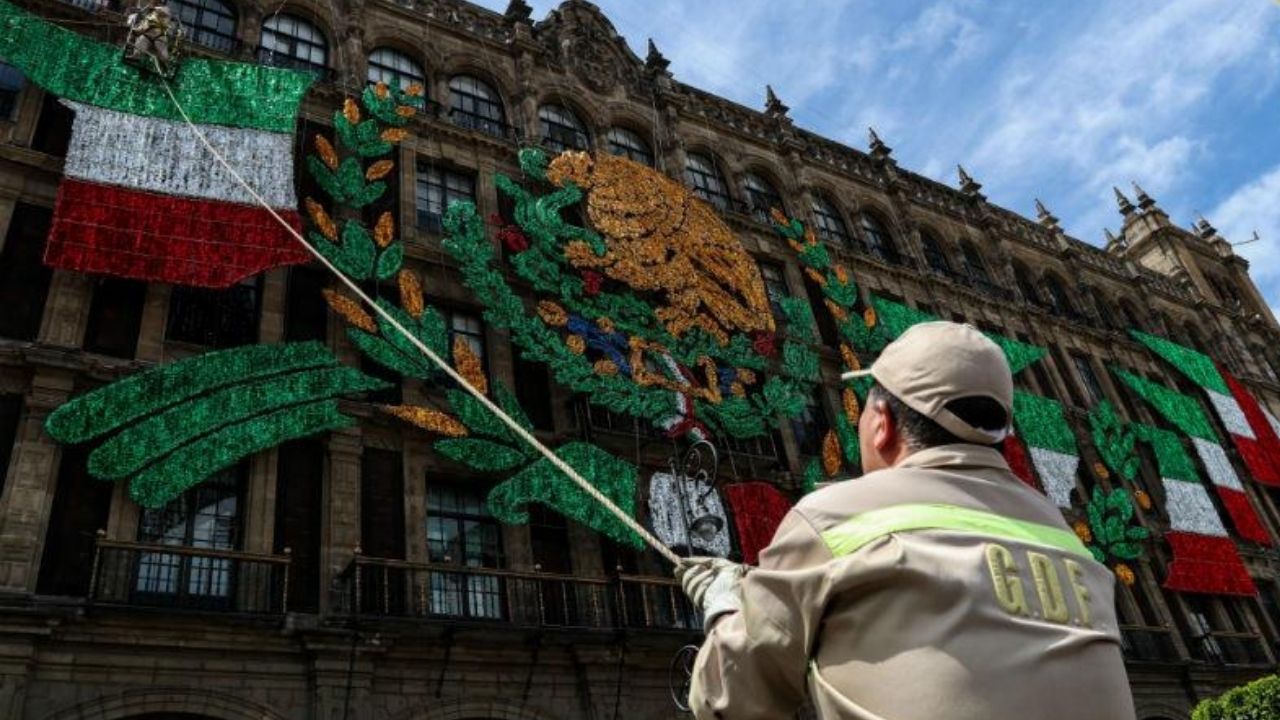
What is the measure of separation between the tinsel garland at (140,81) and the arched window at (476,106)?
4485 millimetres

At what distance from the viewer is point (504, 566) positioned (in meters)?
13.4

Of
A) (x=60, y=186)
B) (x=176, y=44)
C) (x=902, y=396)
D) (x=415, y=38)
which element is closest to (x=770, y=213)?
(x=415, y=38)

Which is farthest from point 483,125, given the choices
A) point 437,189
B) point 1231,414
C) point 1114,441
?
point 1231,414

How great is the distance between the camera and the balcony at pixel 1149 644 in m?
20.1

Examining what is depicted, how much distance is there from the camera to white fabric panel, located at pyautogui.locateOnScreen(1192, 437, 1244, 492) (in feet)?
86.3

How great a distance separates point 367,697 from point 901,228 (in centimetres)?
2156

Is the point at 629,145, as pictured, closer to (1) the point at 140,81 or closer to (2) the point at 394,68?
(2) the point at 394,68

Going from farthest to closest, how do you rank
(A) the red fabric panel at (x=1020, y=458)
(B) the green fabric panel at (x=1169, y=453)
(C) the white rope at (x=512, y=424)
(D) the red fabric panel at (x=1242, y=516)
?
(D) the red fabric panel at (x=1242, y=516), (B) the green fabric panel at (x=1169, y=453), (A) the red fabric panel at (x=1020, y=458), (C) the white rope at (x=512, y=424)

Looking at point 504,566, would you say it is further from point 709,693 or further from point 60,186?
point 709,693

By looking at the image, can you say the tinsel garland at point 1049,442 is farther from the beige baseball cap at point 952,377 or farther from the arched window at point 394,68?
the beige baseball cap at point 952,377

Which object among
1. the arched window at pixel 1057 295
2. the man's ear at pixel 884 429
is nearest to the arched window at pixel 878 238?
the arched window at pixel 1057 295

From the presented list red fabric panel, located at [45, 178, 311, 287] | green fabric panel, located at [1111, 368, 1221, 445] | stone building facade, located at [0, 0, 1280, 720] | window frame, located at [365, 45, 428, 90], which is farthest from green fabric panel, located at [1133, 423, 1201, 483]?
red fabric panel, located at [45, 178, 311, 287]

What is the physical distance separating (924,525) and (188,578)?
1129 cm

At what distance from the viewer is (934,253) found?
27.9m
